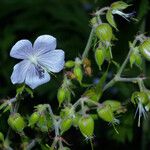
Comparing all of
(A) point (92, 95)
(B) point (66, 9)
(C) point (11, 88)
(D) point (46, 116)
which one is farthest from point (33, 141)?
(B) point (66, 9)

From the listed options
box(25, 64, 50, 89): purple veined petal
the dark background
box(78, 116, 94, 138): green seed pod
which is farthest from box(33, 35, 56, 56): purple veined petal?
the dark background

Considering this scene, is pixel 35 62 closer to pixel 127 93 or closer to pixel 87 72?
pixel 87 72

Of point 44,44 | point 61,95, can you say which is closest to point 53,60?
point 44,44

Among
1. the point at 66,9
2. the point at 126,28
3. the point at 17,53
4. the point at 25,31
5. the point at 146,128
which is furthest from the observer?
the point at 25,31

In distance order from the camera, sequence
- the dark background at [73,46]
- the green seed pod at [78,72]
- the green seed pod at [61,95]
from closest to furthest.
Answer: the green seed pod at [61,95] → the green seed pod at [78,72] → the dark background at [73,46]

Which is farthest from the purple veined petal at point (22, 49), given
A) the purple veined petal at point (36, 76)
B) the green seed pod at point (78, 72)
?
the green seed pod at point (78, 72)

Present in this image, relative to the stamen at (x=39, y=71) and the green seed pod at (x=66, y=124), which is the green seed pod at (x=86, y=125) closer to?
the green seed pod at (x=66, y=124)

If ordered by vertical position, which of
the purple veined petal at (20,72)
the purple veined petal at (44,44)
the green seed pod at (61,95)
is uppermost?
the purple veined petal at (44,44)

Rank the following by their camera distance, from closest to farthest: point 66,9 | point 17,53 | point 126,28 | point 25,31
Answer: point 17,53, point 126,28, point 66,9, point 25,31
